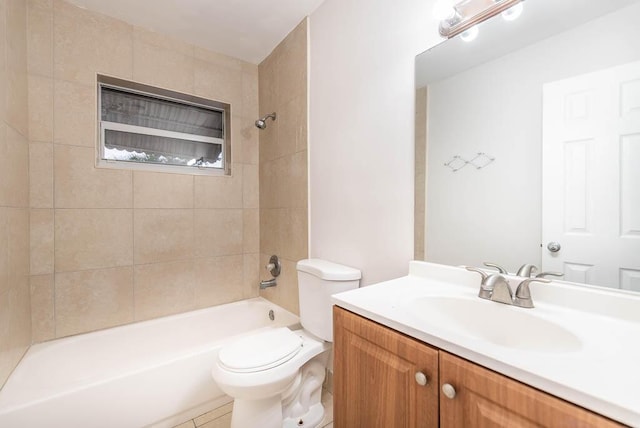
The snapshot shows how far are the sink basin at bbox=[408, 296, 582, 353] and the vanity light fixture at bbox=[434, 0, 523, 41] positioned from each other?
3.25 feet

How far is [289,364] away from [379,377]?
65 centimetres

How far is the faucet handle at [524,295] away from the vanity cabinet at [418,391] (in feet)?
1.25

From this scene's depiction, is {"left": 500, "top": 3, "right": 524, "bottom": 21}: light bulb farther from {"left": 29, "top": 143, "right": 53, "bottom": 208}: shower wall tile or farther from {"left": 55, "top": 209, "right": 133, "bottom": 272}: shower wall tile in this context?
{"left": 29, "top": 143, "right": 53, "bottom": 208}: shower wall tile

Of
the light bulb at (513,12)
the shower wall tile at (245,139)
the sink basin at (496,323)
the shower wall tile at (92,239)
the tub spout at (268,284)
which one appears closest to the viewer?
the sink basin at (496,323)

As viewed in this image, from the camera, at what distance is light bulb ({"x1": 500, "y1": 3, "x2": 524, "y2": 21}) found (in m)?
0.93

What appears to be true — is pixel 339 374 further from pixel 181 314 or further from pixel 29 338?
pixel 29 338

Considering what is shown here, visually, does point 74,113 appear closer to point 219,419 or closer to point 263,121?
point 263,121

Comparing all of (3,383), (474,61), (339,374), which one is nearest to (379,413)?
(339,374)

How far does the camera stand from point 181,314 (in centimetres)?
206

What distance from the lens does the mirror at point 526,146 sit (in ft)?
2.44

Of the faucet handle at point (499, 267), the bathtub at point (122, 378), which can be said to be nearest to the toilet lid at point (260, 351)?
the bathtub at point (122, 378)

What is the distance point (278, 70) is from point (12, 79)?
5.01 feet

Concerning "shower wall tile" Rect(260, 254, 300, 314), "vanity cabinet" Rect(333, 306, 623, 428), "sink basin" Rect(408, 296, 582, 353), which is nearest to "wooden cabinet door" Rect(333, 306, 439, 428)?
"vanity cabinet" Rect(333, 306, 623, 428)

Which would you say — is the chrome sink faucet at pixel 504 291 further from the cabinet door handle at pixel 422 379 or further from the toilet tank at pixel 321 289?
the toilet tank at pixel 321 289
